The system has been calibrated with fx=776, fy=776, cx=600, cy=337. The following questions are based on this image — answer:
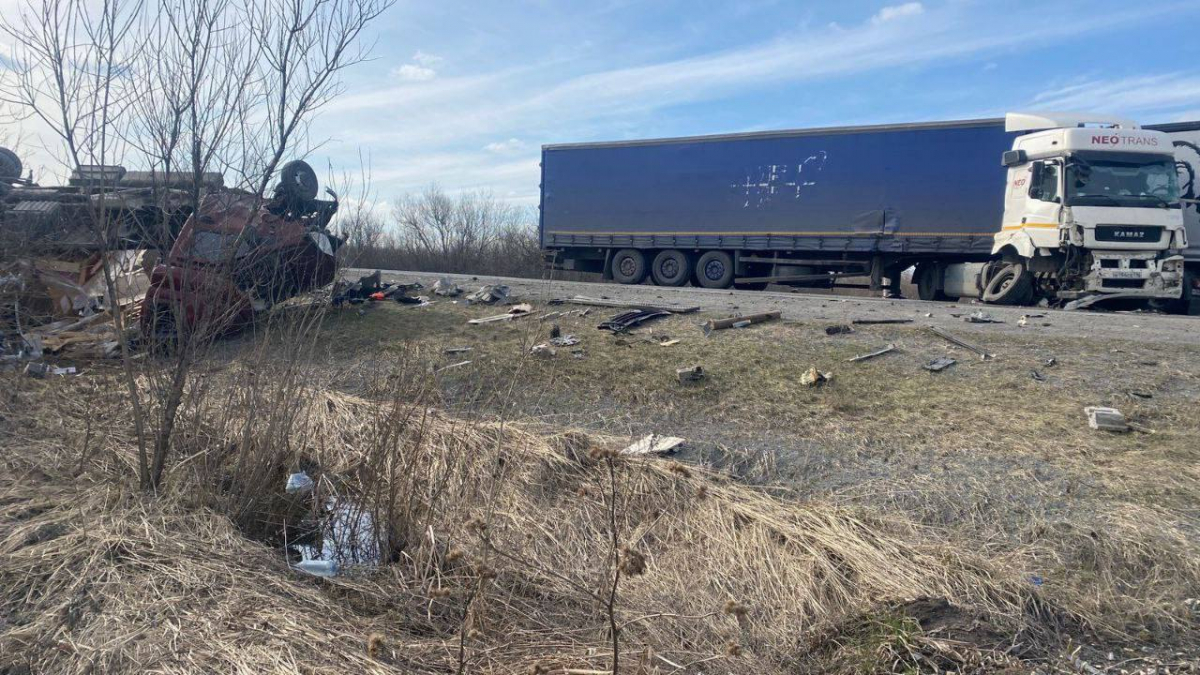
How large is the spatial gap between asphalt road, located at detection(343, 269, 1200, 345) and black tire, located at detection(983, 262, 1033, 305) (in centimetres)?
222

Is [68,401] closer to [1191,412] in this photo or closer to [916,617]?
[916,617]

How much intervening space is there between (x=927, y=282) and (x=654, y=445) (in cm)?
1167

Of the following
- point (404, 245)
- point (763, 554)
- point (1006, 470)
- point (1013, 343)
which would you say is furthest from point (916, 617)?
point (404, 245)

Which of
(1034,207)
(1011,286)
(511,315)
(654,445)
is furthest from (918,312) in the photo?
(654,445)

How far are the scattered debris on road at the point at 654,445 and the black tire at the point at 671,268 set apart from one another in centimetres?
1198

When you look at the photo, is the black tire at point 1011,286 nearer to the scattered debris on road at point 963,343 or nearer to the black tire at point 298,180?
the scattered debris on road at point 963,343

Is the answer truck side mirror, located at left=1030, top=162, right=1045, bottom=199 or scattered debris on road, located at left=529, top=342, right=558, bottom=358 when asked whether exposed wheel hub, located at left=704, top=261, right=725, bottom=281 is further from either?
scattered debris on road, located at left=529, top=342, right=558, bottom=358

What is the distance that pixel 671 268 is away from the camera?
17.6m

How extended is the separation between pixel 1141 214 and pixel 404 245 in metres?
26.7

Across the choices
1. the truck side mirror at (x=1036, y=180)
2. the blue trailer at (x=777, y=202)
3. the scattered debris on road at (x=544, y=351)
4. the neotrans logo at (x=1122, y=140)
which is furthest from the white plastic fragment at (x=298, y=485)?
the blue trailer at (x=777, y=202)

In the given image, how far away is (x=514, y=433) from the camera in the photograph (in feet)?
17.4

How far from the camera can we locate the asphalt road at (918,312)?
7680 millimetres

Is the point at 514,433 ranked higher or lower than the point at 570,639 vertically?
higher

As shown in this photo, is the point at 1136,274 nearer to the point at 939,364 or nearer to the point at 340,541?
the point at 939,364
